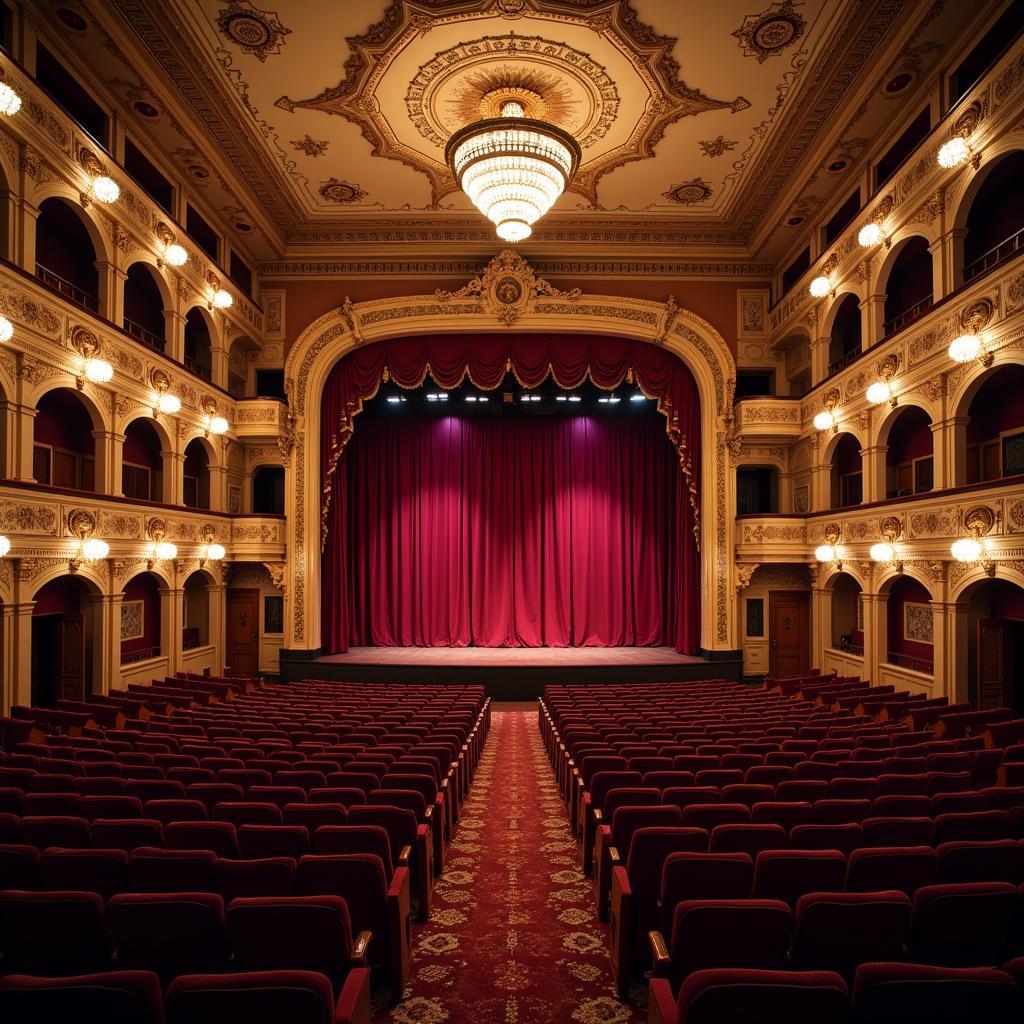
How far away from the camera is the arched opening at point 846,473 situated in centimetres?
1205

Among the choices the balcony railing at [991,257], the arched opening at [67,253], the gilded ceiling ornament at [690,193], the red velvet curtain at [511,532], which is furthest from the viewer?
the red velvet curtain at [511,532]

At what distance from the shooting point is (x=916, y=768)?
467 centimetres

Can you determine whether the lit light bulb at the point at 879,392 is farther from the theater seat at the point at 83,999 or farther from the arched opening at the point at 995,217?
the theater seat at the point at 83,999

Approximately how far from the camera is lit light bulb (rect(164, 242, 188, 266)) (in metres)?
10.3

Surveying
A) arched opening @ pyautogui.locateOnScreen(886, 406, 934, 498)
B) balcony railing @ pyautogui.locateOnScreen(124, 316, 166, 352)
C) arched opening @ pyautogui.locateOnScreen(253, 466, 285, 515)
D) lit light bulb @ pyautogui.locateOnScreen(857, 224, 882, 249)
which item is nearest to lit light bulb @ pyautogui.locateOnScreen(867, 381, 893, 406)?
arched opening @ pyautogui.locateOnScreen(886, 406, 934, 498)

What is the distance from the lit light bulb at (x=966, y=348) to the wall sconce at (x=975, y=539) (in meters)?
1.63

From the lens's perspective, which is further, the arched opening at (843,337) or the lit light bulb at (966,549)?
the arched opening at (843,337)

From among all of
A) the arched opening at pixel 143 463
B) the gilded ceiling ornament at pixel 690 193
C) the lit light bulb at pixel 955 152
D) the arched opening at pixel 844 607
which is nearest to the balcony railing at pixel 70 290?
the arched opening at pixel 143 463

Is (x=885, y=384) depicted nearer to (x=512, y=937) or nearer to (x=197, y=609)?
(x=512, y=937)

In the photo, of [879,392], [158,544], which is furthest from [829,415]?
[158,544]

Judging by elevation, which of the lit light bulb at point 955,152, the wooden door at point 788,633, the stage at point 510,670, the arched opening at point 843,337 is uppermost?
the lit light bulb at point 955,152

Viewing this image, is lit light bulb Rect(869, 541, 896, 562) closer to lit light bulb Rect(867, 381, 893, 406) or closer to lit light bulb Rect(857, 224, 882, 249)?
lit light bulb Rect(867, 381, 893, 406)

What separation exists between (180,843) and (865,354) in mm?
10258

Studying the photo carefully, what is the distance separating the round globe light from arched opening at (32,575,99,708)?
8.95 ft
